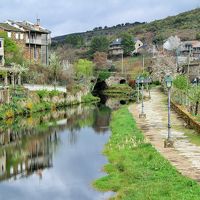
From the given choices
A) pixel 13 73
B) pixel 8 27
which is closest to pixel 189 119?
pixel 13 73

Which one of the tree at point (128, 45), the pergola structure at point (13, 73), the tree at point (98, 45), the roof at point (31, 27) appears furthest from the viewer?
the tree at point (128, 45)

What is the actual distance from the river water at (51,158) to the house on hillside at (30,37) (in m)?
40.3

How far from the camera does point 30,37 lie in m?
105

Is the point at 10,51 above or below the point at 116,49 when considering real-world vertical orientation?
below

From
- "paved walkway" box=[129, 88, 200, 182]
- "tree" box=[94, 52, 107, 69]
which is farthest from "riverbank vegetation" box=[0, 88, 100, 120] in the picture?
"tree" box=[94, 52, 107, 69]

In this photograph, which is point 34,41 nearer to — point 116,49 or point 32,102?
point 32,102

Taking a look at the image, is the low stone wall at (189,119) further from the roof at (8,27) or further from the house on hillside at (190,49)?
the house on hillside at (190,49)

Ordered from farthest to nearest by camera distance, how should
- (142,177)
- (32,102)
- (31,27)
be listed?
(31,27), (32,102), (142,177)

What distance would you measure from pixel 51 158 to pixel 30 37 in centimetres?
7140

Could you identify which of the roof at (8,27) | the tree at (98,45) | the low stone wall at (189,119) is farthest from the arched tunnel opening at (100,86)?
the low stone wall at (189,119)

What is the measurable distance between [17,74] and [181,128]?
46440mm

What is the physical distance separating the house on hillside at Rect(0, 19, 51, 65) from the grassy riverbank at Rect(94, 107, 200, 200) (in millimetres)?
67019

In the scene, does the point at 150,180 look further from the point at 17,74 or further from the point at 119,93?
the point at 119,93

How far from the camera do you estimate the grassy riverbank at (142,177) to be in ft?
74.1
